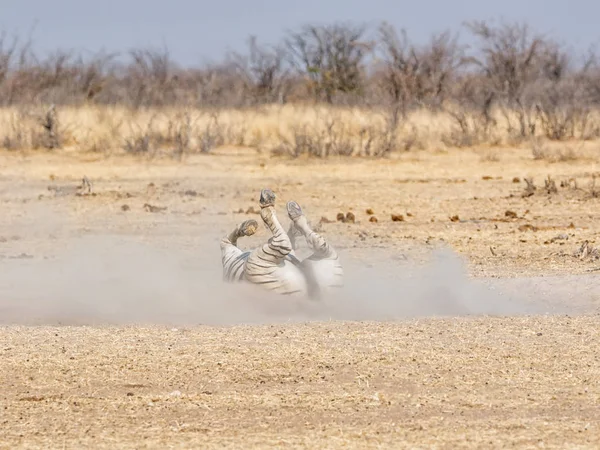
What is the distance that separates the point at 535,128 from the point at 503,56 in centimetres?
1170

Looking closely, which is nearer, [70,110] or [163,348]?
[163,348]

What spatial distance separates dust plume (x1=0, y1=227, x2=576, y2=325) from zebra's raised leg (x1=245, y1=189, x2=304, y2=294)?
0.28ft

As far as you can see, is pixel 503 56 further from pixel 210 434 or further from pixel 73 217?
pixel 210 434

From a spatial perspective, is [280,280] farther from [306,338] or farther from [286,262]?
[306,338]

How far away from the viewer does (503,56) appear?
39469 millimetres

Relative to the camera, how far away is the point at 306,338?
7.66 m

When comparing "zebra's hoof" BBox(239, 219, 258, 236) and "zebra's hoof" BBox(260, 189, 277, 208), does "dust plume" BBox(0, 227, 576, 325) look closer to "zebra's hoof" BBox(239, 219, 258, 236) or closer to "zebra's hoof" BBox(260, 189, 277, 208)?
"zebra's hoof" BBox(239, 219, 258, 236)

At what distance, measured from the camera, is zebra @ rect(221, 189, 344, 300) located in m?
8.68

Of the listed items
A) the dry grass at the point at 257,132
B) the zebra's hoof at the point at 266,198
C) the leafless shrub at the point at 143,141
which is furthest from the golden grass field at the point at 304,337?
the dry grass at the point at 257,132

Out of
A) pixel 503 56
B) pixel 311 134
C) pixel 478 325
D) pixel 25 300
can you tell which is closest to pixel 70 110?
pixel 311 134

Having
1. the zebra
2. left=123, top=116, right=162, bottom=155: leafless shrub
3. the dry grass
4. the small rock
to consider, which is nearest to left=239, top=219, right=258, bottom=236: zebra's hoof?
the zebra

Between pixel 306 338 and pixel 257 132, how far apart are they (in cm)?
1979

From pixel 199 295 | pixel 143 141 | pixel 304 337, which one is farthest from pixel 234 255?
pixel 143 141

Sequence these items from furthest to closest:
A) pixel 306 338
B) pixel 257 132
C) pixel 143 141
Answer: pixel 257 132
pixel 143 141
pixel 306 338
